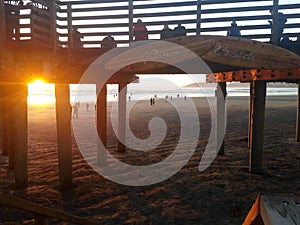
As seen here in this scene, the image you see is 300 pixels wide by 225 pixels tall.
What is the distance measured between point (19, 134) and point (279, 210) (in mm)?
6281

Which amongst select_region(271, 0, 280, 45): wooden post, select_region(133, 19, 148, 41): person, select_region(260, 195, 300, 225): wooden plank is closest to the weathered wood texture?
select_region(260, 195, 300, 225): wooden plank

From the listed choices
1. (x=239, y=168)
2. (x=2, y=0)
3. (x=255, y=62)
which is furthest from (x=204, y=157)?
(x=2, y=0)

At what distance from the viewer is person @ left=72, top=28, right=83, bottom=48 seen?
263 inches

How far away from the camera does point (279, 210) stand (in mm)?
1135

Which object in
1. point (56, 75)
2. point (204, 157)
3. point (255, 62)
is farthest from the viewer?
point (204, 157)

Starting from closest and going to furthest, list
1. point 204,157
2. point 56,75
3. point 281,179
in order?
point 56,75
point 281,179
point 204,157

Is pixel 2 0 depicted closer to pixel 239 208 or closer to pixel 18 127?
pixel 18 127

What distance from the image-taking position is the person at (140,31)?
6.70 metres

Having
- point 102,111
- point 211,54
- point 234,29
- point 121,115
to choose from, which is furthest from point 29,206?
point 121,115

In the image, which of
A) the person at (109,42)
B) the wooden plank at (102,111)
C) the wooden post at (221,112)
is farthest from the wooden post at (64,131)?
the wooden post at (221,112)

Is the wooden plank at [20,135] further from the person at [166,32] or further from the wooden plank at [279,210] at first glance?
the wooden plank at [279,210]

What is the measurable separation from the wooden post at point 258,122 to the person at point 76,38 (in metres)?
4.39

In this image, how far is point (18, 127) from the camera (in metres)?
6.39

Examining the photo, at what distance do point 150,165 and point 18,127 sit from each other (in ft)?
12.0
